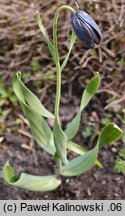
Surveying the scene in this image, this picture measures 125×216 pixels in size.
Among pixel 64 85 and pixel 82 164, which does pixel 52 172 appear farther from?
pixel 64 85

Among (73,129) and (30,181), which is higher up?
(73,129)

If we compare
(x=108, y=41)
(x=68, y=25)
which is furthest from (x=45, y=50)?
(x=108, y=41)

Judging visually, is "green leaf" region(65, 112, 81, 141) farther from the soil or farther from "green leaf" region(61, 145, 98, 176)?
the soil

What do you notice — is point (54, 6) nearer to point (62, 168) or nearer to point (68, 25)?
point (68, 25)

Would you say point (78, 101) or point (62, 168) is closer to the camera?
point (62, 168)

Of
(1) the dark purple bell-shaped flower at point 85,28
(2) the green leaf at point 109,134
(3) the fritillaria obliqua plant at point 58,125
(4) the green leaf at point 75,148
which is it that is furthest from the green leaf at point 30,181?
(1) the dark purple bell-shaped flower at point 85,28

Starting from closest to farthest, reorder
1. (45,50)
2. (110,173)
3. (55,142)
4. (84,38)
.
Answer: (84,38), (55,142), (110,173), (45,50)

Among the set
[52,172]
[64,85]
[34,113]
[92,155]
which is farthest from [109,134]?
[64,85]
